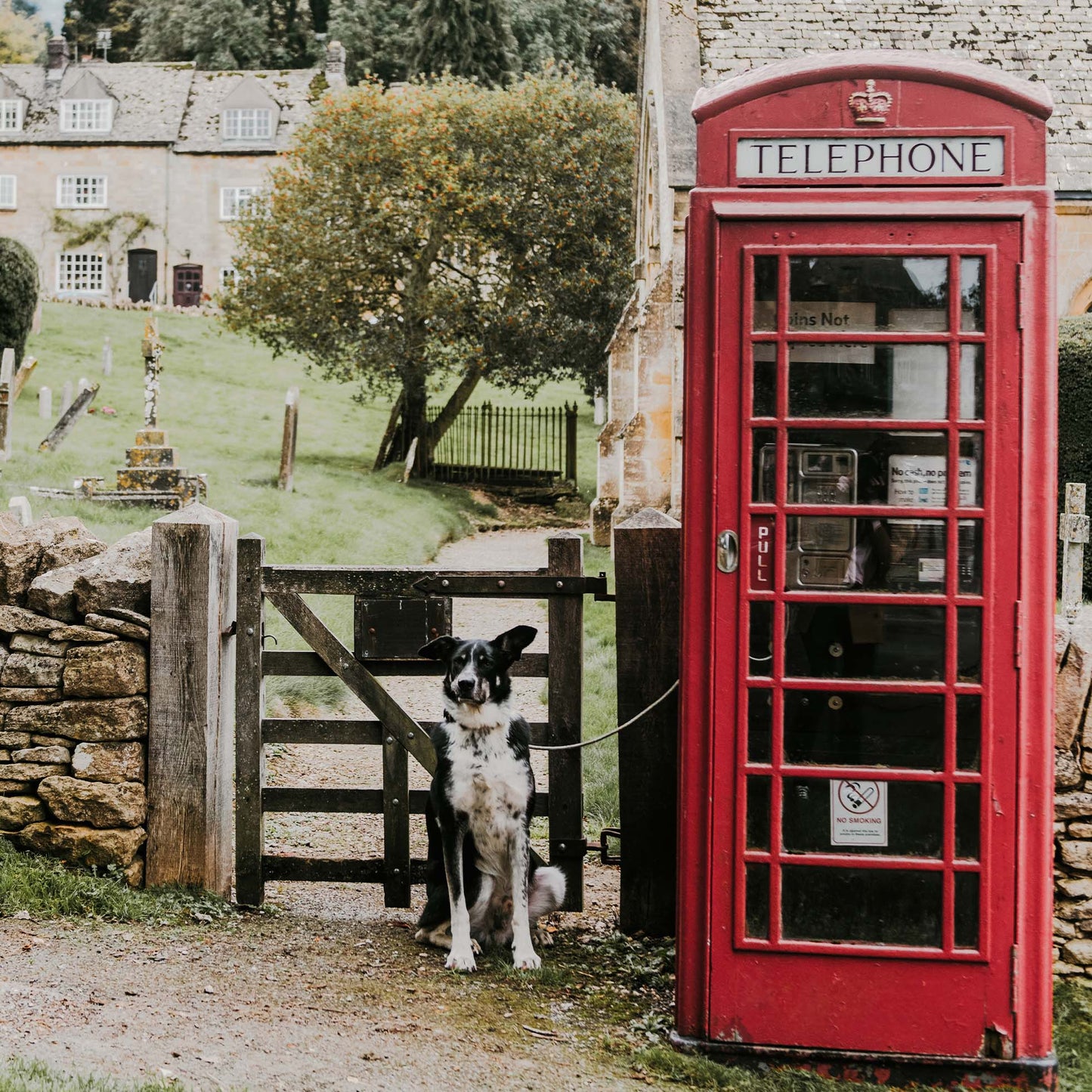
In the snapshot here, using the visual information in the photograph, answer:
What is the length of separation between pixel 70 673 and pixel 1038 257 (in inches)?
162

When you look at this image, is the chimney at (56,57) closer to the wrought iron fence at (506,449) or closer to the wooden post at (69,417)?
the wrought iron fence at (506,449)

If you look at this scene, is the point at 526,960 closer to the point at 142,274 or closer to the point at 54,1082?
the point at 54,1082

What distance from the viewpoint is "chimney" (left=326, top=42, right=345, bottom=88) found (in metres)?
48.3

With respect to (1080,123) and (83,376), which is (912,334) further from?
(83,376)

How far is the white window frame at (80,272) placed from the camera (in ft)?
154

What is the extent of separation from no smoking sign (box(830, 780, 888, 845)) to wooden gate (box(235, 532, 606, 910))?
1.50 m

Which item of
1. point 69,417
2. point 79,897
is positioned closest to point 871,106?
point 79,897

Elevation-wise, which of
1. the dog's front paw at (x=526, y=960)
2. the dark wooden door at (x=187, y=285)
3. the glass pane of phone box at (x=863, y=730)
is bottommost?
the dog's front paw at (x=526, y=960)

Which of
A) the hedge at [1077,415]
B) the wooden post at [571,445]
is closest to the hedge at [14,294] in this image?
the wooden post at [571,445]

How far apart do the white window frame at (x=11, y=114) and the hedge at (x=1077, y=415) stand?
1897 inches

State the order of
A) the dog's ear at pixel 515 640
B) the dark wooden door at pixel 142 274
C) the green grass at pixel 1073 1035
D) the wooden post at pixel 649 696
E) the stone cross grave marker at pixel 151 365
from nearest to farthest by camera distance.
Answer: the green grass at pixel 1073 1035
the dog's ear at pixel 515 640
the wooden post at pixel 649 696
the stone cross grave marker at pixel 151 365
the dark wooden door at pixel 142 274

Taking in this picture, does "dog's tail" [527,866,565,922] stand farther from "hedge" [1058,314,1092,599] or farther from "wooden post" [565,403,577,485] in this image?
"wooden post" [565,403,577,485]

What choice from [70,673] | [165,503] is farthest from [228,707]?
[165,503]

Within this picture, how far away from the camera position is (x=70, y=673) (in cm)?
505
